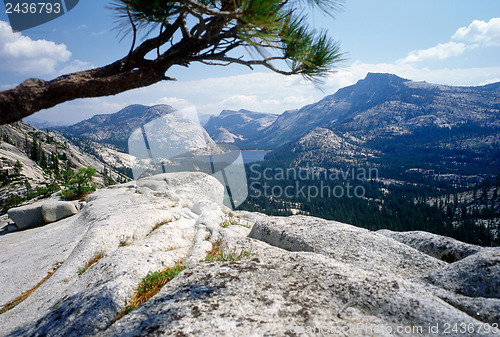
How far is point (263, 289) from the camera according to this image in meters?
5.38

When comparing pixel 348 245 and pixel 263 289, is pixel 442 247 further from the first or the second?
pixel 263 289

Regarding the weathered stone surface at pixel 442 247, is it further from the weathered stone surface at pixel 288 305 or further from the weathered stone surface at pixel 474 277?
the weathered stone surface at pixel 288 305

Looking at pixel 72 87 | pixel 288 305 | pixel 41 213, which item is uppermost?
pixel 72 87

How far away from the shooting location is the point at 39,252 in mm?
11312

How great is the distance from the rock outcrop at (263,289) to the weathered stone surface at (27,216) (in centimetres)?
961

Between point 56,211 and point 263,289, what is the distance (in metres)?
19.5

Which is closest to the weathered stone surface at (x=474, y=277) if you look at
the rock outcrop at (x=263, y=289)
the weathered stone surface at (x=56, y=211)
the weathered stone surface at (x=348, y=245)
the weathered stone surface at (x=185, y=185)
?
the rock outcrop at (x=263, y=289)

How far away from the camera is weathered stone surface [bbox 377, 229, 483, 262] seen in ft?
27.8

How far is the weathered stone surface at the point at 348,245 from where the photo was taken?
297 inches

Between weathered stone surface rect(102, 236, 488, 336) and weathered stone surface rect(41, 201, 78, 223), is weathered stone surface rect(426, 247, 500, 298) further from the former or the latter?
weathered stone surface rect(41, 201, 78, 223)

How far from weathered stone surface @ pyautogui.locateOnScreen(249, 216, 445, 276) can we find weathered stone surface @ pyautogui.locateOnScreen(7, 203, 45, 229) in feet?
59.4

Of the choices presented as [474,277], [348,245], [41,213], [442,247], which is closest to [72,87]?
[348,245]

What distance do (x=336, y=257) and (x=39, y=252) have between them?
13304mm

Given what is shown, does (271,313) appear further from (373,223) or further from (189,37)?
(373,223)
